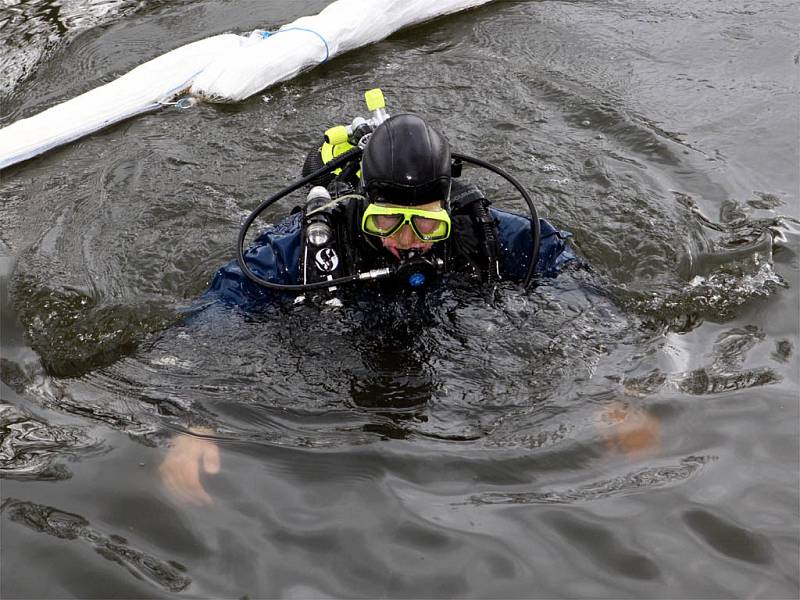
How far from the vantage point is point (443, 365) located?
3662 mm

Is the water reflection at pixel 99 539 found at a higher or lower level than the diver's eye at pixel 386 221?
lower

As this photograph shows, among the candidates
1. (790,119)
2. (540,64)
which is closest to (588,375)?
(790,119)

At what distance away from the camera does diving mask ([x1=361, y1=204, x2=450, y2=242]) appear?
11.1 feet

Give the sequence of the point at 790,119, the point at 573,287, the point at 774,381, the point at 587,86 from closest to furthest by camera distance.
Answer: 1. the point at 774,381
2. the point at 573,287
3. the point at 790,119
4. the point at 587,86

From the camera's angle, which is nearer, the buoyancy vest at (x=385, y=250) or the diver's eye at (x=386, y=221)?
the diver's eye at (x=386, y=221)

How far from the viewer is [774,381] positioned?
3.38 m

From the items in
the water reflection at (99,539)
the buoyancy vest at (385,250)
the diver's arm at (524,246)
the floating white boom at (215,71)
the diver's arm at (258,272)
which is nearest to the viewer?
the water reflection at (99,539)

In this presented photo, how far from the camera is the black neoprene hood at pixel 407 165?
3.38 metres

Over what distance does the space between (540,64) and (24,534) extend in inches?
201

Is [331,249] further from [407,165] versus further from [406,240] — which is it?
[407,165]

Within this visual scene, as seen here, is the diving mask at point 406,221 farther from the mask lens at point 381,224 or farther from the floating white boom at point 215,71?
the floating white boom at point 215,71

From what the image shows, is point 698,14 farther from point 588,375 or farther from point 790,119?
point 588,375

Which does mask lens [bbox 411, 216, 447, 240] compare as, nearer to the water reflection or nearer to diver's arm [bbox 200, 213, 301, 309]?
diver's arm [bbox 200, 213, 301, 309]

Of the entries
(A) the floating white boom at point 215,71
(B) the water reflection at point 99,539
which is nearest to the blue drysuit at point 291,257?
(B) the water reflection at point 99,539
